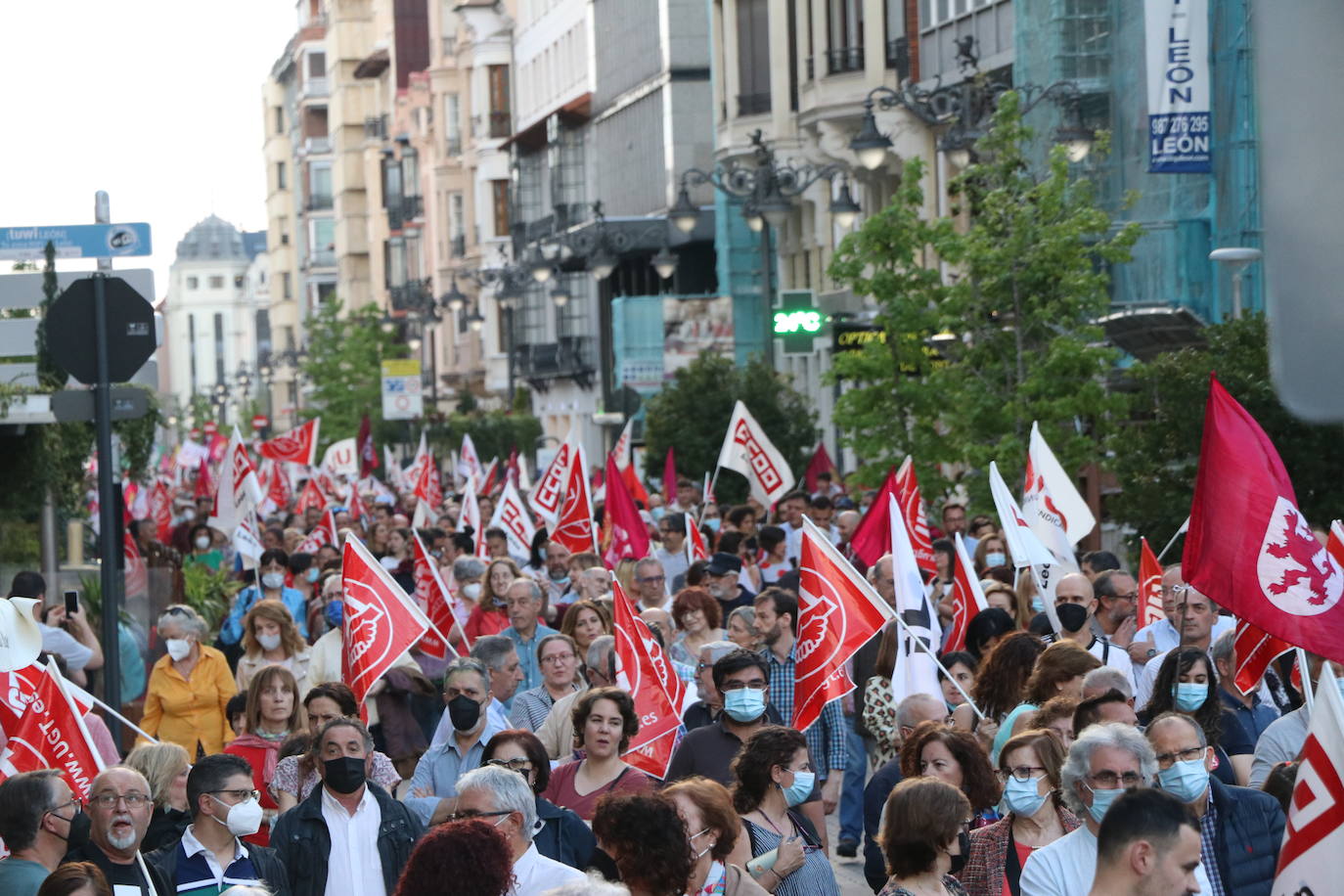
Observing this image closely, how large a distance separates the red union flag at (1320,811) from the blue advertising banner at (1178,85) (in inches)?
873

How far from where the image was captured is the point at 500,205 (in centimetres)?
7912

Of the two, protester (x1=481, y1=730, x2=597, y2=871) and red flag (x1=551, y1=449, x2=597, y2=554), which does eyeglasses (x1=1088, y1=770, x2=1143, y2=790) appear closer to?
protester (x1=481, y1=730, x2=597, y2=871)

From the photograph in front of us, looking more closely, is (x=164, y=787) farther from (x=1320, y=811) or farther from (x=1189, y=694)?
(x=1320, y=811)

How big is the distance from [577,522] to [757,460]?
13.8 feet

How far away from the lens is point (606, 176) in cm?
6284

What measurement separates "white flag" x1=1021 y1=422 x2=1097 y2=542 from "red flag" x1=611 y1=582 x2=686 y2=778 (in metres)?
5.78

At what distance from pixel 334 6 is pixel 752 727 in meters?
107

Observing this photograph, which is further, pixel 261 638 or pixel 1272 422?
pixel 1272 422

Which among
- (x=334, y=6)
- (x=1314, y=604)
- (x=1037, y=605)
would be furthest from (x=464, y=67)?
(x=1314, y=604)

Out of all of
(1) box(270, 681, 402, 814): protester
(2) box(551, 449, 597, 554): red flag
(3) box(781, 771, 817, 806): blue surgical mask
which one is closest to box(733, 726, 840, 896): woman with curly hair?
(3) box(781, 771, 817, 806): blue surgical mask

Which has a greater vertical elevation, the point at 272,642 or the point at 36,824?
the point at 36,824

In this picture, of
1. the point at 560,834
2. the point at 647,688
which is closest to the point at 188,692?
the point at 647,688

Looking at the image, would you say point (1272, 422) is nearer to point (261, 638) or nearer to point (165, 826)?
point (261, 638)

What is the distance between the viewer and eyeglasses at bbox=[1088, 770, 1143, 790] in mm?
6086
